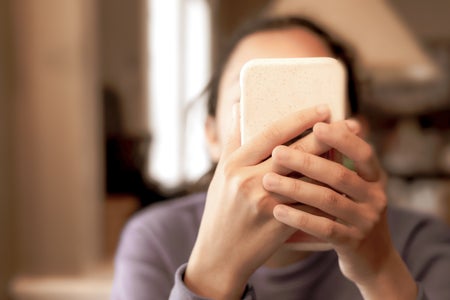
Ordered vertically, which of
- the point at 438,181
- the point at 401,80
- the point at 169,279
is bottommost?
the point at 438,181

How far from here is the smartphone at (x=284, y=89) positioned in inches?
15.8

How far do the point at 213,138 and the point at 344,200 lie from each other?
29cm

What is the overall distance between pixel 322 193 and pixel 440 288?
219 mm

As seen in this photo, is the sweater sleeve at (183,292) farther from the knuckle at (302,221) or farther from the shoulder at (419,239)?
the shoulder at (419,239)

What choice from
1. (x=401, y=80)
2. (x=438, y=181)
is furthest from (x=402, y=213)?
(x=401, y=80)

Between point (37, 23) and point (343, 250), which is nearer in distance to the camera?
point (343, 250)

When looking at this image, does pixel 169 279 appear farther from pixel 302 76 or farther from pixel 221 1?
pixel 221 1

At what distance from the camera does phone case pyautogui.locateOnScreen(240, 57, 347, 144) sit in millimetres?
401

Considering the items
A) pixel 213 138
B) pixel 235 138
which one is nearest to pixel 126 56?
pixel 213 138

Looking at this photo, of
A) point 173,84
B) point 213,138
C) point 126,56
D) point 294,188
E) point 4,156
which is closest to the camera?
point 294,188

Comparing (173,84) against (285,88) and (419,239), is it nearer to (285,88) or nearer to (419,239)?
(419,239)

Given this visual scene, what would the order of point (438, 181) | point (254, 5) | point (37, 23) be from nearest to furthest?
point (37, 23) → point (438, 181) → point (254, 5)

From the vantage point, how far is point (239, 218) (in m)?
0.40

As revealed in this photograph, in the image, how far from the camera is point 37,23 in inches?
41.6
